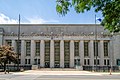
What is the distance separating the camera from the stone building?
298 ft

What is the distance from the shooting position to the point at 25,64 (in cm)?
9019

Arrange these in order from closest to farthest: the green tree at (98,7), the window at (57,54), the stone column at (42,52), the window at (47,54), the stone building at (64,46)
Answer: the green tree at (98,7) → the stone column at (42,52) → the stone building at (64,46) → the window at (47,54) → the window at (57,54)

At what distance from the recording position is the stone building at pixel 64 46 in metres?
90.7

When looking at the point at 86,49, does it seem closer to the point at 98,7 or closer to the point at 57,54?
the point at 57,54

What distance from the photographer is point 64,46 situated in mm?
93812

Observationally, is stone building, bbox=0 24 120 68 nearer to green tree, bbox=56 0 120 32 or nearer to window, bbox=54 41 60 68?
window, bbox=54 41 60 68

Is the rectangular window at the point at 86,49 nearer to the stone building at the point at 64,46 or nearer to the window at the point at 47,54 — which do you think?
the stone building at the point at 64,46

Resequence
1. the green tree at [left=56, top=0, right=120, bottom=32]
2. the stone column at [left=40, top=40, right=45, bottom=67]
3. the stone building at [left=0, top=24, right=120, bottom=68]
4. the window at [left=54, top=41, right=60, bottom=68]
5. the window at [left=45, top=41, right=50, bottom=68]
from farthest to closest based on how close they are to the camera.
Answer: the window at [left=54, top=41, right=60, bottom=68]
the window at [left=45, top=41, right=50, bottom=68]
the stone building at [left=0, top=24, right=120, bottom=68]
the stone column at [left=40, top=40, right=45, bottom=67]
the green tree at [left=56, top=0, right=120, bottom=32]

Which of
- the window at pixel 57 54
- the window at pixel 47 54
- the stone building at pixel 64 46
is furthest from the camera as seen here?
the window at pixel 57 54

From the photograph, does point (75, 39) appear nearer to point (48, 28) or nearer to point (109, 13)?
point (48, 28)

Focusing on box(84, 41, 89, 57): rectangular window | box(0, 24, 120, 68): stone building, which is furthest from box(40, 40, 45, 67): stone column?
box(84, 41, 89, 57): rectangular window

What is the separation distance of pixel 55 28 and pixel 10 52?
118 feet

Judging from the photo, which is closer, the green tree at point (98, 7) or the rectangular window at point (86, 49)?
the green tree at point (98, 7)

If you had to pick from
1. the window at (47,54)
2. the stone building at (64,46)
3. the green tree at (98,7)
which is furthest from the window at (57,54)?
the green tree at (98,7)
